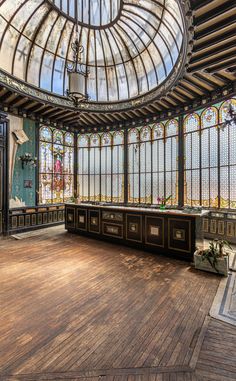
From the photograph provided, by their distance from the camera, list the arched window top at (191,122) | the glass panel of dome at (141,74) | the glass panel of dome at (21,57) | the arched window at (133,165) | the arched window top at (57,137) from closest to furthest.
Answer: the glass panel of dome at (21,57)
the arched window top at (191,122)
the glass panel of dome at (141,74)
the arched window at (133,165)
the arched window top at (57,137)

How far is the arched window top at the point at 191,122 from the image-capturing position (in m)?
6.89

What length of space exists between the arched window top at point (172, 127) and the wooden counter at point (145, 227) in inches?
144

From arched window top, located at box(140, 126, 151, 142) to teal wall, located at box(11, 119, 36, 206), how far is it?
4551mm

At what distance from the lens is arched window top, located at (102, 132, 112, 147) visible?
9430 mm

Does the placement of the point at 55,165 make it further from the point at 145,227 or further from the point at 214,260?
the point at 214,260

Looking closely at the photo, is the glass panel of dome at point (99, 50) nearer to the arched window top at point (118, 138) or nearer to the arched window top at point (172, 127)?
the arched window top at point (118, 138)

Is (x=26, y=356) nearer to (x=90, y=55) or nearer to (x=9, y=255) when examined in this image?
(x=9, y=255)

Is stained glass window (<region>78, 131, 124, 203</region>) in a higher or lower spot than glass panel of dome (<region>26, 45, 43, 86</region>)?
lower

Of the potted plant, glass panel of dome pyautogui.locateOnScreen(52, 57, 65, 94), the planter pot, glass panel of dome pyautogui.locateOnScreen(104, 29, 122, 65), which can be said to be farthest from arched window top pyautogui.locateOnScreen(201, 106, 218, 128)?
glass panel of dome pyautogui.locateOnScreen(52, 57, 65, 94)

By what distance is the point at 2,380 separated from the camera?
1.73 m

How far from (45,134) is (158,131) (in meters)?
4.89

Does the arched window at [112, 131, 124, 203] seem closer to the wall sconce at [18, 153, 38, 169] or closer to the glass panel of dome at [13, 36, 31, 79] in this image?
the wall sconce at [18, 153, 38, 169]

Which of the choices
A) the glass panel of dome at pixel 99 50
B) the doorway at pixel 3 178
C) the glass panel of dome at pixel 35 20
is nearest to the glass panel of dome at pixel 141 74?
the glass panel of dome at pixel 99 50

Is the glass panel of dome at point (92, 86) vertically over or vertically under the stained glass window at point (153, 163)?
over
